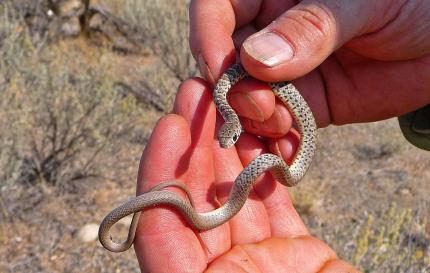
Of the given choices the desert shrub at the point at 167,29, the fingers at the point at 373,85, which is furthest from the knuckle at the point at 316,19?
the desert shrub at the point at 167,29

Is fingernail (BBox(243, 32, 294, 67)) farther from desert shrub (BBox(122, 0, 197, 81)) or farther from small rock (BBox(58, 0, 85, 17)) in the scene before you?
small rock (BBox(58, 0, 85, 17))

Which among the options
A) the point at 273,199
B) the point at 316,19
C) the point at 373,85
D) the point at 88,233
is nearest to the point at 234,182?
the point at 273,199

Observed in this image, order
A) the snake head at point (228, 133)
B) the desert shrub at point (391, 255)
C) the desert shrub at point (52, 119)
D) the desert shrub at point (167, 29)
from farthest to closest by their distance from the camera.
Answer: the desert shrub at point (167, 29)
the desert shrub at point (52, 119)
the desert shrub at point (391, 255)
the snake head at point (228, 133)

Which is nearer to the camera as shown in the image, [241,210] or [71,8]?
[241,210]

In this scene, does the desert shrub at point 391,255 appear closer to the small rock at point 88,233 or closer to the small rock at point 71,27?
the small rock at point 88,233

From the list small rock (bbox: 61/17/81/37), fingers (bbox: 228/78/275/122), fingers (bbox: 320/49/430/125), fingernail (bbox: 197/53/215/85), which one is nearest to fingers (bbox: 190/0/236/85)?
fingernail (bbox: 197/53/215/85)

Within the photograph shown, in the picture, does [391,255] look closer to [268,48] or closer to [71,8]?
[268,48]

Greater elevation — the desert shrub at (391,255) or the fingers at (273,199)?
the fingers at (273,199)
